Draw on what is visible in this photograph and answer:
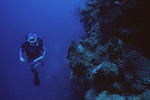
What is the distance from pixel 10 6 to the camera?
81.7 meters

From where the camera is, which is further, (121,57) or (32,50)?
(32,50)

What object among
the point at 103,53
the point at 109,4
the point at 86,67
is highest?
the point at 109,4

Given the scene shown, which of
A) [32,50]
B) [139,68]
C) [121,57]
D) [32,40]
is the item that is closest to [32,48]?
[32,50]

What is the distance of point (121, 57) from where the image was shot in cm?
Answer: 294

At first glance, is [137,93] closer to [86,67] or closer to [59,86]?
[86,67]

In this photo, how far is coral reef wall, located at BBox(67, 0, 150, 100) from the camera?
2.48 meters

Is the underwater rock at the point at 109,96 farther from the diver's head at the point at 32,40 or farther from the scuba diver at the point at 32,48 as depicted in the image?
the diver's head at the point at 32,40

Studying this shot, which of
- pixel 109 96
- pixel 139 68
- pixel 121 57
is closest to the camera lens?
pixel 139 68

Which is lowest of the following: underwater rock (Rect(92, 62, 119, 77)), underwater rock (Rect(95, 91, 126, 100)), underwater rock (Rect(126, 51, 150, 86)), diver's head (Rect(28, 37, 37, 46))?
Result: underwater rock (Rect(95, 91, 126, 100))

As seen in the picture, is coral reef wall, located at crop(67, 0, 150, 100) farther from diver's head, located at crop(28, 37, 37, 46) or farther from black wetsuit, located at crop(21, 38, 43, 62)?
diver's head, located at crop(28, 37, 37, 46)

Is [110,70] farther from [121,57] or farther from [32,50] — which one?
[32,50]

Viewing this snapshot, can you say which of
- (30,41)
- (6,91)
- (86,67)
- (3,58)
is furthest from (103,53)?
(3,58)

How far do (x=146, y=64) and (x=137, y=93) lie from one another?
68 cm

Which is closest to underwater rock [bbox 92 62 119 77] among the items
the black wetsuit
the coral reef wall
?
the coral reef wall
